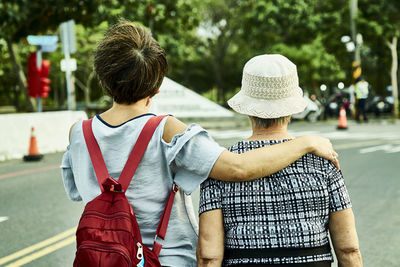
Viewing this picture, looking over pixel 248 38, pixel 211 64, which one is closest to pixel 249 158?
pixel 248 38

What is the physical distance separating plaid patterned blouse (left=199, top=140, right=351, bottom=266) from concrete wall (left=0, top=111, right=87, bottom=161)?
11787 mm

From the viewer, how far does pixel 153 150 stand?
2.09 m

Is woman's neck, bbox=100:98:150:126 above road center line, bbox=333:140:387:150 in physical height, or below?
above

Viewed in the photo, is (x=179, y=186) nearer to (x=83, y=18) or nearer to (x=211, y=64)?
(x=83, y=18)

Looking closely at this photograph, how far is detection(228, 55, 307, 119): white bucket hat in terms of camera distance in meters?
2.23

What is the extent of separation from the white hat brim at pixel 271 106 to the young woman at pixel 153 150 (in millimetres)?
126

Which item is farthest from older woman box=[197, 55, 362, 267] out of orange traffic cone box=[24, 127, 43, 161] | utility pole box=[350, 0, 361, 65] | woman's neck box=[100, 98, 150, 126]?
utility pole box=[350, 0, 361, 65]

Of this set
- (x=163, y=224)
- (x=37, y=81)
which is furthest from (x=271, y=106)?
(x=37, y=81)

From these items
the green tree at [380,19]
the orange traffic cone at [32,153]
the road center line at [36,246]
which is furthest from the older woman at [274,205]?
the green tree at [380,19]

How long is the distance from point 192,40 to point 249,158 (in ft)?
150

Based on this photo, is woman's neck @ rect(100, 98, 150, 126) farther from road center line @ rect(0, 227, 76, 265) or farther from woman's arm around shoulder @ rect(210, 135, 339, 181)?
road center line @ rect(0, 227, 76, 265)

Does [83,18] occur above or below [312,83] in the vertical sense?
above

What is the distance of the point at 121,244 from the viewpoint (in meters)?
1.92

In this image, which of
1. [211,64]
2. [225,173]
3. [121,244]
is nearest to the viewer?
[121,244]
